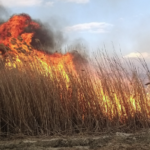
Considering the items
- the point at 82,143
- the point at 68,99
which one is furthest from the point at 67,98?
the point at 82,143

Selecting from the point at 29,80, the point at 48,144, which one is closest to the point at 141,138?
the point at 48,144

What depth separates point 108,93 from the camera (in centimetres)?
395

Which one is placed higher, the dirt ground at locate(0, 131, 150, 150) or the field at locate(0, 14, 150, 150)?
the field at locate(0, 14, 150, 150)

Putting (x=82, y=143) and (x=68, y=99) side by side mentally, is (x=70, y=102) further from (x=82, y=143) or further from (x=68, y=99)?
(x=82, y=143)

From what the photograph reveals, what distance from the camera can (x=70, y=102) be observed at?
390cm

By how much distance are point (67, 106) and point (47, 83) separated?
0.42 m

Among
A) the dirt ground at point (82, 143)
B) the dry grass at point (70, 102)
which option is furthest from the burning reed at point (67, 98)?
the dirt ground at point (82, 143)

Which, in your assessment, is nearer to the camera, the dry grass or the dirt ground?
the dirt ground

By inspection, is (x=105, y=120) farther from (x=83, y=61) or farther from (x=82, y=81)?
(x=83, y=61)

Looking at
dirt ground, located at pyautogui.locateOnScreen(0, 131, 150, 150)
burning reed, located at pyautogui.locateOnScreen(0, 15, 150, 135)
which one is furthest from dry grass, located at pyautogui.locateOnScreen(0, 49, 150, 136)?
dirt ground, located at pyautogui.locateOnScreen(0, 131, 150, 150)

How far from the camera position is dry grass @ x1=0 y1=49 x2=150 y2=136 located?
3805 millimetres

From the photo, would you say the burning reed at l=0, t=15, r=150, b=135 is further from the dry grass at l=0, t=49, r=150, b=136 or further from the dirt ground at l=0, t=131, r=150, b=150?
the dirt ground at l=0, t=131, r=150, b=150

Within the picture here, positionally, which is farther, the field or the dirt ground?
the field

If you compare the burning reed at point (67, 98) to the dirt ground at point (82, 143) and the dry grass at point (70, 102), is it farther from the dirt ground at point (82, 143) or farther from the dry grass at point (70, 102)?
the dirt ground at point (82, 143)
